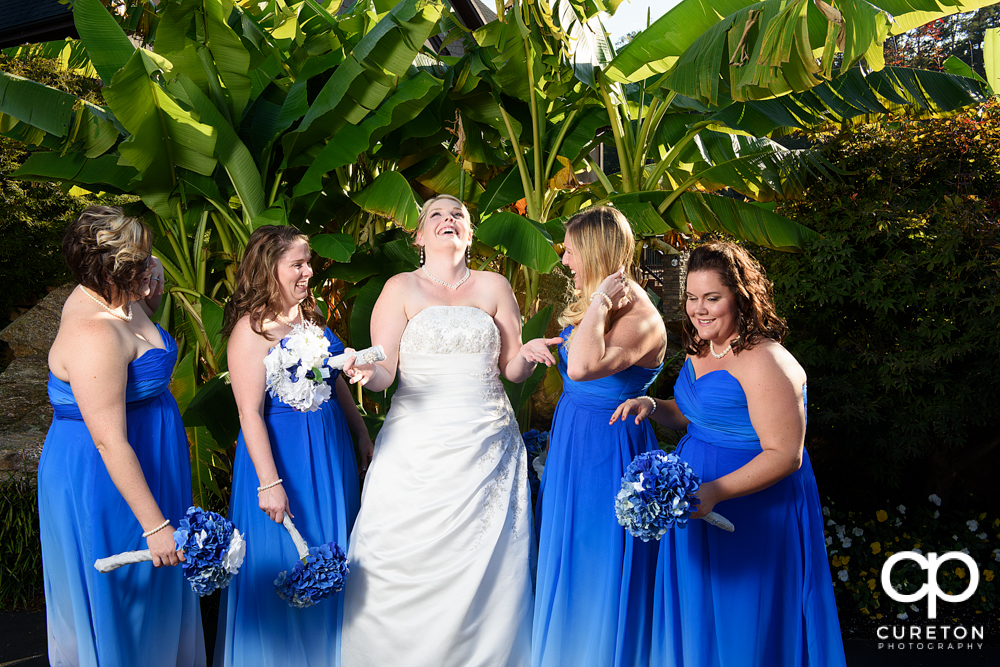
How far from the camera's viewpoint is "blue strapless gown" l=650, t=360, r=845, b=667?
2404 mm

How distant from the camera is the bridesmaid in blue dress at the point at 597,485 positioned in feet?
8.94

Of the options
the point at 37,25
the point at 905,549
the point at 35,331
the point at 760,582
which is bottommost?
the point at 905,549

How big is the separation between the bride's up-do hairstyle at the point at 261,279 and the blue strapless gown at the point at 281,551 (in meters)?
0.36

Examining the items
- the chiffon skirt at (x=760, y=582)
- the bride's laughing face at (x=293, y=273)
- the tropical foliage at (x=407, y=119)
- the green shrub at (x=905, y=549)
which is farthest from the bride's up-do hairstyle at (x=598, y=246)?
the green shrub at (x=905, y=549)

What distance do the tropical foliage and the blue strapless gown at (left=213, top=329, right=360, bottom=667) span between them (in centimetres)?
106

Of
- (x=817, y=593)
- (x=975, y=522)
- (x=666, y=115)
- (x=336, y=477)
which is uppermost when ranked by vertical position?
(x=666, y=115)

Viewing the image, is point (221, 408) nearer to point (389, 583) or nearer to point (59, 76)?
point (389, 583)

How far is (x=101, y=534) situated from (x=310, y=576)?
0.81 m

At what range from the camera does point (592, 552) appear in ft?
9.23

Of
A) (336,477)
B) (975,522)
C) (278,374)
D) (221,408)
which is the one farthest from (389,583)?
(975,522)

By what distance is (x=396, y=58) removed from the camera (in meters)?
3.82

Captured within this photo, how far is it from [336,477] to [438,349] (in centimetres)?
73

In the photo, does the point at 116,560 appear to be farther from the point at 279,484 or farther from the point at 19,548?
the point at 19,548

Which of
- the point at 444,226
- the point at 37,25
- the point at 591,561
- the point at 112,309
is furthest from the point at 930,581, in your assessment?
the point at 37,25
